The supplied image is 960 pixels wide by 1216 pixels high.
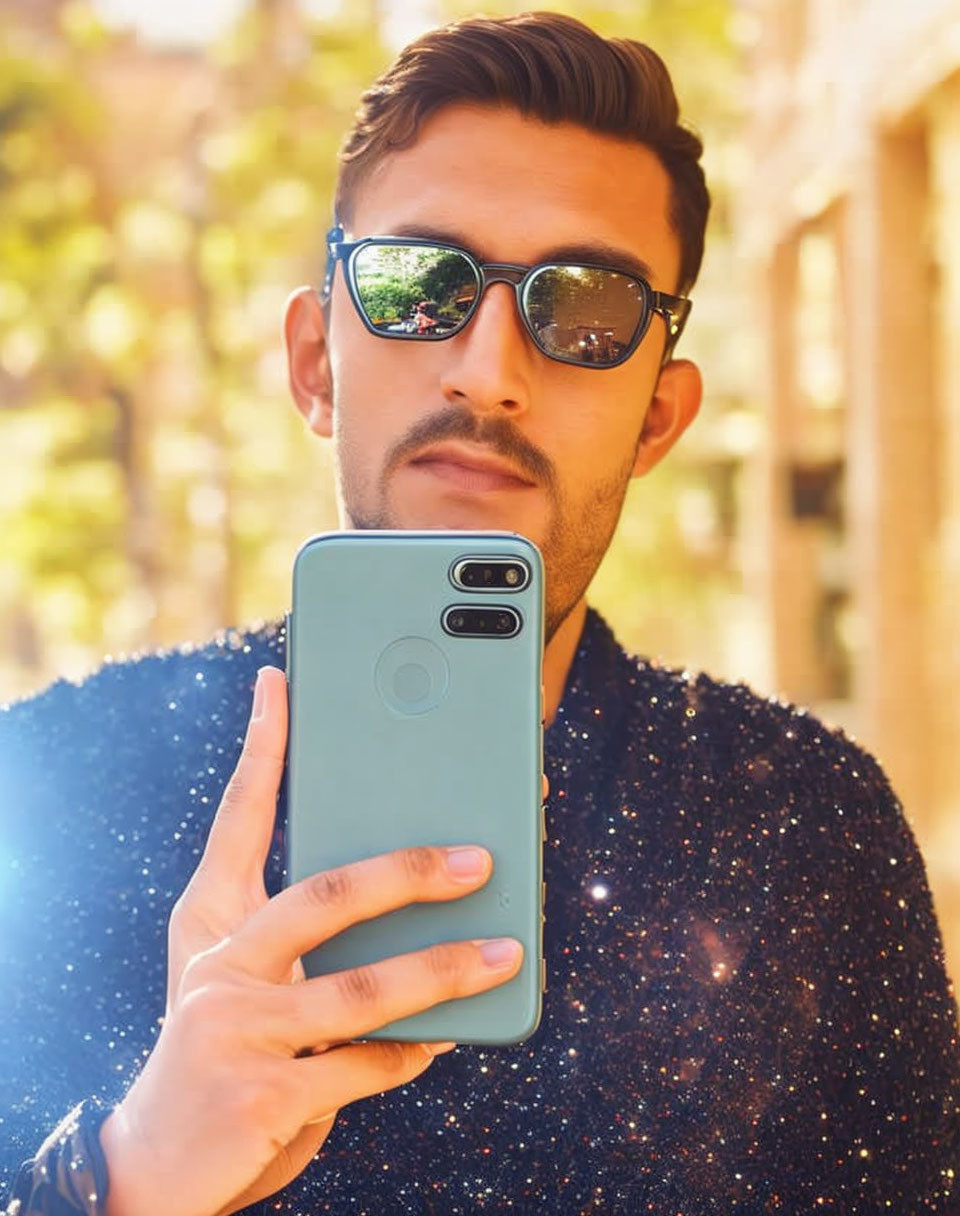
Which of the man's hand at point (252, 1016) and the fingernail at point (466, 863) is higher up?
the fingernail at point (466, 863)

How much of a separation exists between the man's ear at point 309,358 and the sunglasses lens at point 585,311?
0.50m

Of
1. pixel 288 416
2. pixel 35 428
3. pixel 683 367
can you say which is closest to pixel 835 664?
pixel 288 416

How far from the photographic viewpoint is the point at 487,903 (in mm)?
1701

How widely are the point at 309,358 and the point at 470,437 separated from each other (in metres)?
0.56

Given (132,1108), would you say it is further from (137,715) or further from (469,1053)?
(137,715)

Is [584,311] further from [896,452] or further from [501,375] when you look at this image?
[896,452]

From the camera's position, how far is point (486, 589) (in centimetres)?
183

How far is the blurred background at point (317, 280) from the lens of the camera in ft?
29.5

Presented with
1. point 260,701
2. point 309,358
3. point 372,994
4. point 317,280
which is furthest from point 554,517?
point 317,280

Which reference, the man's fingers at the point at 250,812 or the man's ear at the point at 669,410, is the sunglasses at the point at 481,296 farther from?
the man's fingers at the point at 250,812

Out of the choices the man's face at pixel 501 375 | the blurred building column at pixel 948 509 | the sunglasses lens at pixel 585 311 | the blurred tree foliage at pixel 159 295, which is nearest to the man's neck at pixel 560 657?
the man's face at pixel 501 375

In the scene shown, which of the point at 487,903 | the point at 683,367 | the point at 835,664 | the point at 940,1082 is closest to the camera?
the point at 487,903

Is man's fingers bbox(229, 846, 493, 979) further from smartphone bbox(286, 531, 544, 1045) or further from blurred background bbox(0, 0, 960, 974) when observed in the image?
blurred background bbox(0, 0, 960, 974)

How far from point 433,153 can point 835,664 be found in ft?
42.7
